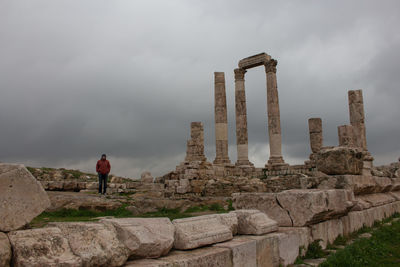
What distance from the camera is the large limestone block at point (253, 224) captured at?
4637 mm

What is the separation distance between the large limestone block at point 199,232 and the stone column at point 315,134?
67.1ft

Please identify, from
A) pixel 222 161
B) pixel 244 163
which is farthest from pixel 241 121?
pixel 222 161

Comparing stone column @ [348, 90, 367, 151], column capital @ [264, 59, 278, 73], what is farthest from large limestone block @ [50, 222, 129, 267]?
stone column @ [348, 90, 367, 151]

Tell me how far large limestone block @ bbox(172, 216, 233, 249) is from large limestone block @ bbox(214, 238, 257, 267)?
0.11 metres

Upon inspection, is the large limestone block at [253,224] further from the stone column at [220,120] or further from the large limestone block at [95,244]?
the stone column at [220,120]

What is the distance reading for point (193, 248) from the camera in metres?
3.66

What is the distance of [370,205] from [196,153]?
12191mm

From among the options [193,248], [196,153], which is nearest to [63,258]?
[193,248]

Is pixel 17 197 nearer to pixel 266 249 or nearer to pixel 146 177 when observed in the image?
pixel 266 249

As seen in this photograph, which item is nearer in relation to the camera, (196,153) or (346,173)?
(346,173)

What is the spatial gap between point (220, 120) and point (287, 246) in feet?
66.2

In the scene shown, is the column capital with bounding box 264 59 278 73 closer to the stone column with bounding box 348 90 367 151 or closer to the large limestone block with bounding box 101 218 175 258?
the stone column with bounding box 348 90 367 151

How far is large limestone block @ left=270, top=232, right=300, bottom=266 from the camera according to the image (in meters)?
4.65

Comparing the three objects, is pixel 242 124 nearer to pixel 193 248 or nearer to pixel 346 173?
pixel 346 173
